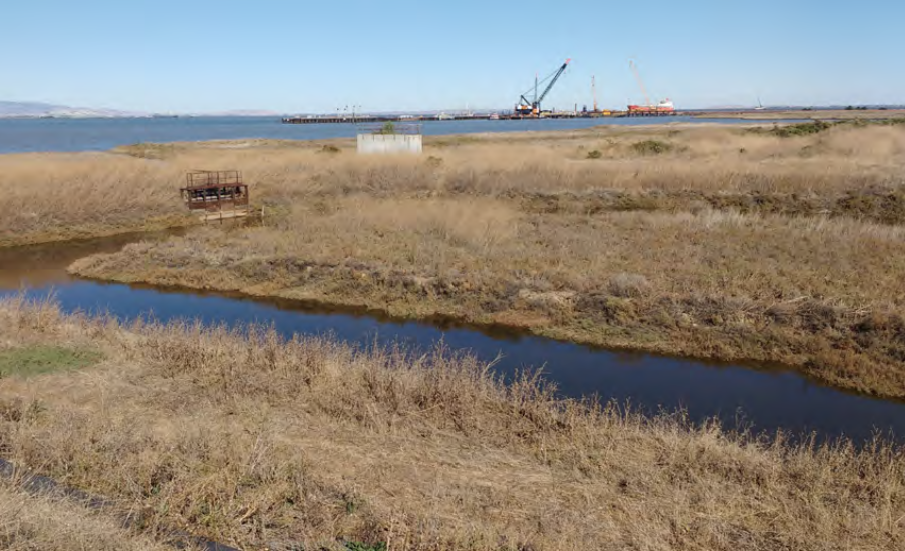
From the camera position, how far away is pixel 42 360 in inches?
431

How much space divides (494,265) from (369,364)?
8969 millimetres

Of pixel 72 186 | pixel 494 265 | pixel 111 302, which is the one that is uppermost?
pixel 72 186

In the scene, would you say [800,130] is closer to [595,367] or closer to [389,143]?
[389,143]

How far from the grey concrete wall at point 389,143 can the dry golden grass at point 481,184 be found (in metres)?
3.77

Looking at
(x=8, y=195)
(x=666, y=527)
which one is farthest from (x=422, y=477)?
(x=8, y=195)

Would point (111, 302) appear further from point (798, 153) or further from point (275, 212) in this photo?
point (798, 153)

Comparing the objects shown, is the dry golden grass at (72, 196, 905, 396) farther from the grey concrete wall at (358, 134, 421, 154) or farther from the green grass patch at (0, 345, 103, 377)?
the grey concrete wall at (358, 134, 421, 154)

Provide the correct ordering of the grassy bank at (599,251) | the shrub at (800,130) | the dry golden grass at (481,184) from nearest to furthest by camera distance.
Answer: the grassy bank at (599,251)
the dry golden grass at (481,184)
the shrub at (800,130)

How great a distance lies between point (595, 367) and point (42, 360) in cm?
1129

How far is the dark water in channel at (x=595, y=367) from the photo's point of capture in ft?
36.6

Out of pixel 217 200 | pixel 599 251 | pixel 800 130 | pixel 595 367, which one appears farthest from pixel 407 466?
pixel 800 130

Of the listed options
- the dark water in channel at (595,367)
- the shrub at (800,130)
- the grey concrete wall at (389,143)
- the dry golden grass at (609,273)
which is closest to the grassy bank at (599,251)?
the dry golden grass at (609,273)

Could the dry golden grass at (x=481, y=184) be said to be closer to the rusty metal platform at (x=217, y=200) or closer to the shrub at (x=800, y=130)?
the rusty metal platform at (x=217, y=200)

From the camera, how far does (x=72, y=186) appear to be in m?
30.6
